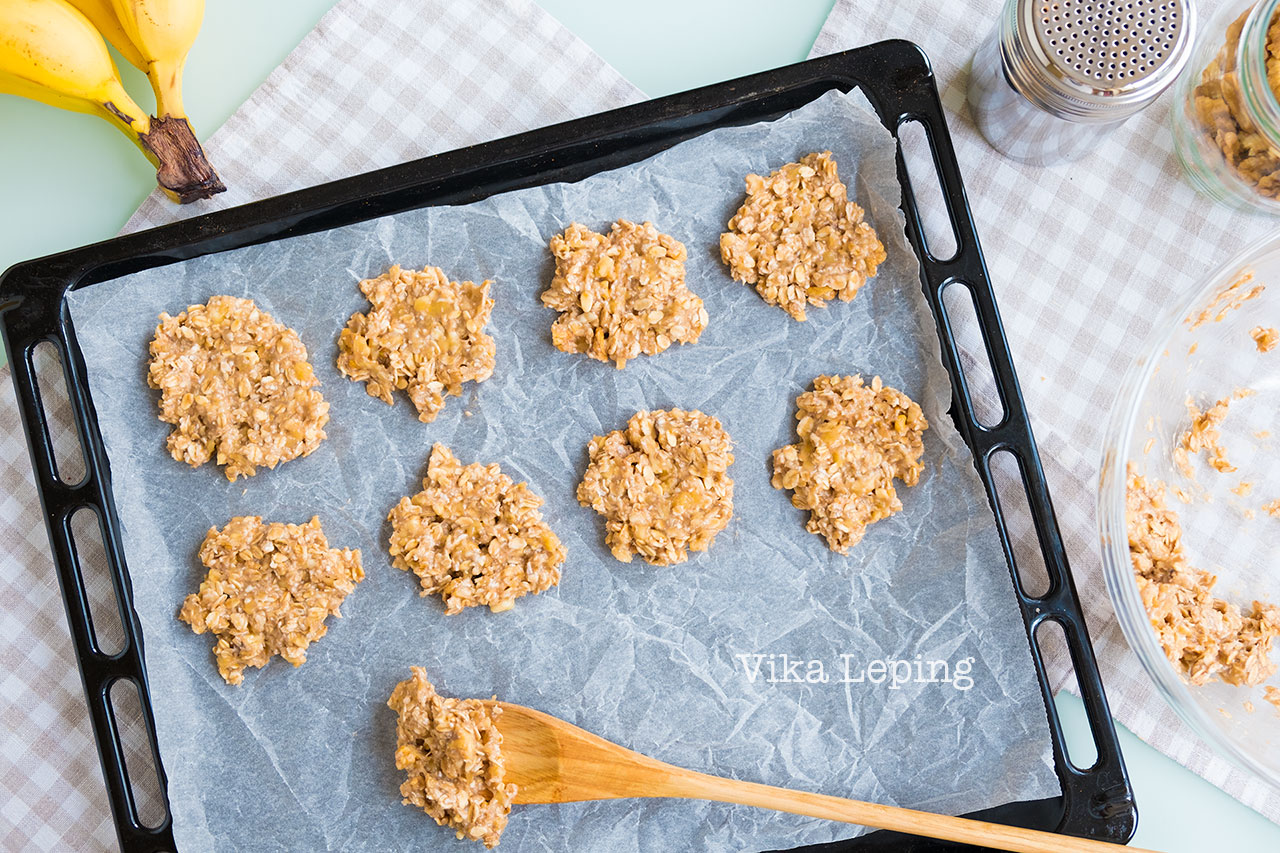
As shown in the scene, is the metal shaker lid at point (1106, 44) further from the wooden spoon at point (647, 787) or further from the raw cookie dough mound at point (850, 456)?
the wooden spoon at point (647, 787)

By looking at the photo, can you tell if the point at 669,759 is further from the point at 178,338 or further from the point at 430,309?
the point at 178,338

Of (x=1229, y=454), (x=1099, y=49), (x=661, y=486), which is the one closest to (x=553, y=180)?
(x=661, y=486)

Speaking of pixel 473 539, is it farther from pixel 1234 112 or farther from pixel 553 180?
pixel 1234 112

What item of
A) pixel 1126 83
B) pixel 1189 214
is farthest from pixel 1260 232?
pixel 1126 83

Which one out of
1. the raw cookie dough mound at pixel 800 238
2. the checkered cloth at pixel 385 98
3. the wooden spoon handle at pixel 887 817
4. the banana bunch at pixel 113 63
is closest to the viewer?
the wooden spoon handle at pixel 887 817

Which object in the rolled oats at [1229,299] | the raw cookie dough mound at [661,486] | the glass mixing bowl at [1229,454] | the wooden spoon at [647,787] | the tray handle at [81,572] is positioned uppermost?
the rolled oats at [1229,299]

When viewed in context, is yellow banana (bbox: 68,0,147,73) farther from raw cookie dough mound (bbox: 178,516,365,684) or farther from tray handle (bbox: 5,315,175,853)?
raw cookie dough mound (bbox: 178,516,365,684)

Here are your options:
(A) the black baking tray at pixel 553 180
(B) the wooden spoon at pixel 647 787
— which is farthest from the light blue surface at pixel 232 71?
(B) the wooden spoon at pixel 647 787
